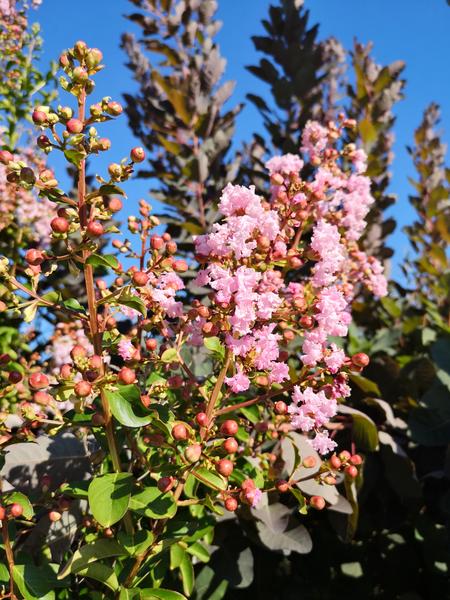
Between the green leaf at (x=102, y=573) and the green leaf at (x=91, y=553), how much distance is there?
0.04 ft

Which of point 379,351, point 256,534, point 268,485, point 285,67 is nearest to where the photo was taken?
point 268,485

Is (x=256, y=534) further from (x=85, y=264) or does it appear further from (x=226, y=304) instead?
(x=85, y=264)

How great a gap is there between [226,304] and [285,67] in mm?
2092

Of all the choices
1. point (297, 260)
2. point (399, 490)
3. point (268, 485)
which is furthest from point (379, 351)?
point (297, 260)

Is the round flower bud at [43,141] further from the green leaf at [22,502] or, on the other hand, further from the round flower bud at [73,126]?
the green leaf at [22,502]

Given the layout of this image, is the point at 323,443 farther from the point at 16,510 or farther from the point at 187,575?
the point at 16,510

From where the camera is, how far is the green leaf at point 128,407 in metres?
0.78

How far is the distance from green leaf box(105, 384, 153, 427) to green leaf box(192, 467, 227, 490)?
0.39 feet

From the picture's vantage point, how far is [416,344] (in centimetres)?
228

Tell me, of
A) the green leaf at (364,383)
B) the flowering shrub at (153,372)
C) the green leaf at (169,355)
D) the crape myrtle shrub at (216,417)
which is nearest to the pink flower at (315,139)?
the crape myrtle shrub at (216,417)

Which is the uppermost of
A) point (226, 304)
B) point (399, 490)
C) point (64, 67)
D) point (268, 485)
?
point (64, 67)

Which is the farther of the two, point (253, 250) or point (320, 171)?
point (320, 171)

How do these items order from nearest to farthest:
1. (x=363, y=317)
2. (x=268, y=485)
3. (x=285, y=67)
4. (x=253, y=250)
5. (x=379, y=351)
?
(x=253, y=250) → (x=268, y=485) → (x=379, y=351) → (x=363, y=317) → (x=285, y=67)

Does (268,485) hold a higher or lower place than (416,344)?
lower
